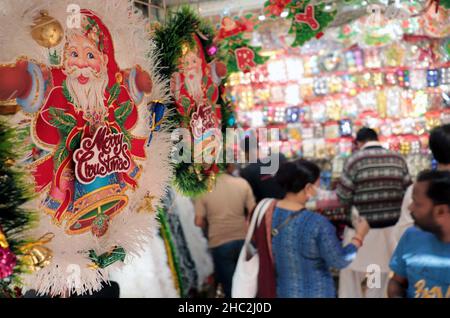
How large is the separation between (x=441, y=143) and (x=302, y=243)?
2.42ft

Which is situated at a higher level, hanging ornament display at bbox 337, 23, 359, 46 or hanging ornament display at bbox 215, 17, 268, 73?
hanging ornament display at bbox 337, 23, 359, 46

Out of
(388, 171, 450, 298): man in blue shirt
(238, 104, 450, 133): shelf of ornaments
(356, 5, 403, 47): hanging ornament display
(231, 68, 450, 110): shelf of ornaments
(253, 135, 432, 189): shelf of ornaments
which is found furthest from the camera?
(231, 68, 450, 110): shelf of ornaments

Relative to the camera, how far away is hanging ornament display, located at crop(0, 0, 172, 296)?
937mm

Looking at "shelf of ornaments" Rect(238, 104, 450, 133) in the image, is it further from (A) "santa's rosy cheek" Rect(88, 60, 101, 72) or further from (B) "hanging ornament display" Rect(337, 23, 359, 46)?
(A) "santa's rosy cheek" Rect(88, 60, 101, 72)

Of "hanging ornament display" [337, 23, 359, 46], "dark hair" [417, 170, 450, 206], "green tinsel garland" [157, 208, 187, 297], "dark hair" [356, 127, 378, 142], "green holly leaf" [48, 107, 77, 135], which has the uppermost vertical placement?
"hanging ornament display" [337, 23, 359, 46]

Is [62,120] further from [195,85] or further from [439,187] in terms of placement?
[439,187]

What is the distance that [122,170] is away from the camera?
1149mm

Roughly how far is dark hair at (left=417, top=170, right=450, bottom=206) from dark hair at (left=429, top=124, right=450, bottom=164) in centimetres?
42

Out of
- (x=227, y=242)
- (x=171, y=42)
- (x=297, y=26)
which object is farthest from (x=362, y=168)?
(x=171, y=42)

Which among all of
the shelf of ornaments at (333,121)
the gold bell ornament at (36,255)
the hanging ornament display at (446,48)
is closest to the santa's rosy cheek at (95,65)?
the gold bell ornament at (36,255)

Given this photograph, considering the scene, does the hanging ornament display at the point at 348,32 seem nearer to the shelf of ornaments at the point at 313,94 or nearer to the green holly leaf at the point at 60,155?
the shelf of ornaments at the point at 313,94

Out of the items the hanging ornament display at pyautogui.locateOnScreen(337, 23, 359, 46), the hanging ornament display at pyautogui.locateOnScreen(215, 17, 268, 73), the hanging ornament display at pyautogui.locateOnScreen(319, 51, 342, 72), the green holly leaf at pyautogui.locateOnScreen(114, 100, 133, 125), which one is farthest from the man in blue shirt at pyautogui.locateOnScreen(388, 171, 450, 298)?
the hanging ornament display at pyautogui.locateOnScreen(319, 51, 342, 72)
